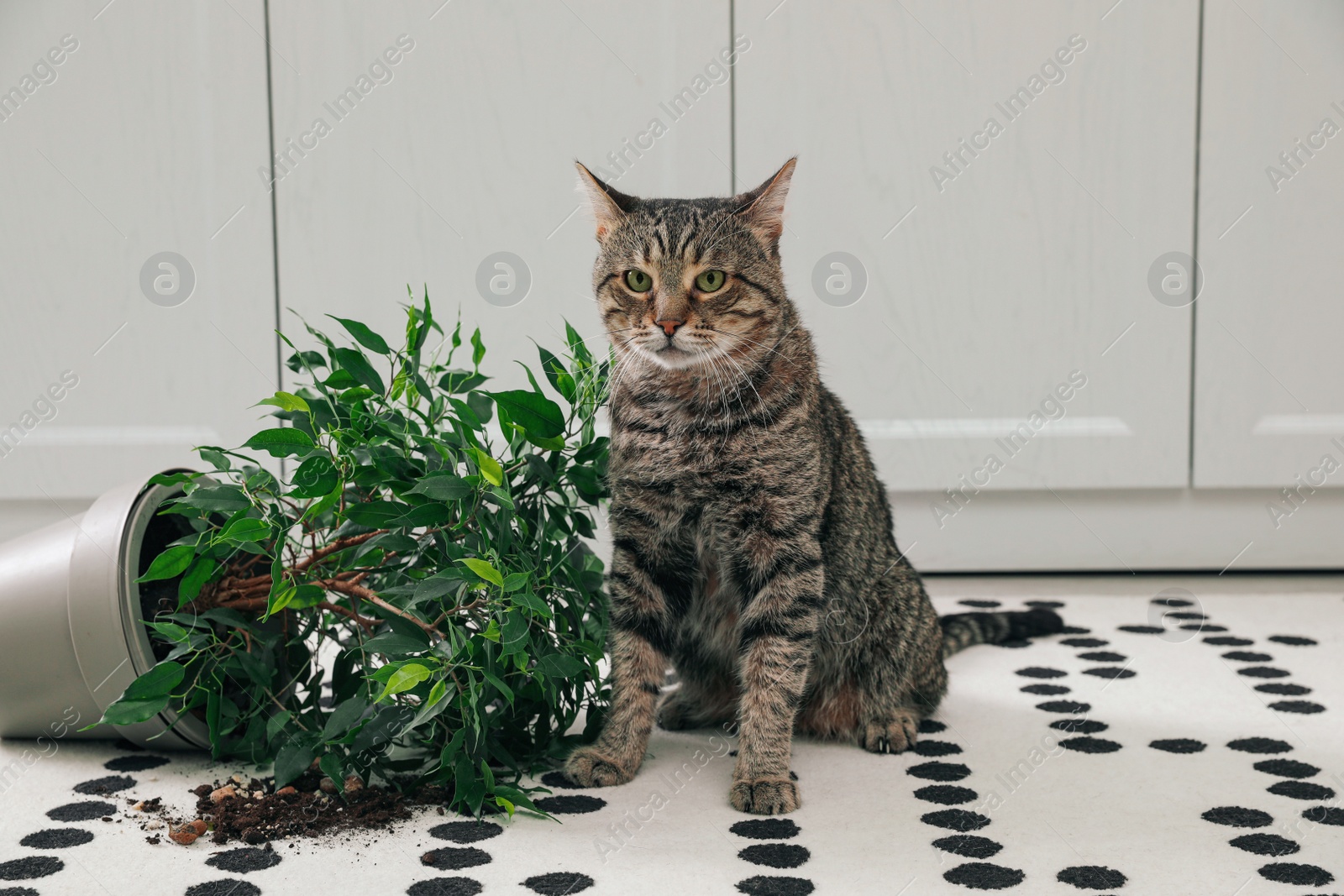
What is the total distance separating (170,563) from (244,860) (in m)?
0.33

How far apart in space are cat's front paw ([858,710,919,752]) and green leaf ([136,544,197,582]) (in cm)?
85

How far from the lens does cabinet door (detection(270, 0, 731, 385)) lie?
2.08 m

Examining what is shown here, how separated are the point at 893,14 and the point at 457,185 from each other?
36.6 inches

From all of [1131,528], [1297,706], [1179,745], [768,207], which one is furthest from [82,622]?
[1131,528]

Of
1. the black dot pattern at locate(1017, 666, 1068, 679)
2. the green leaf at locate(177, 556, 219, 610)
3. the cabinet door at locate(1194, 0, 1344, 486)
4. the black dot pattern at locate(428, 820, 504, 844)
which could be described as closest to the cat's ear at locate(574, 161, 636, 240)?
the green leaf at locate(177, 556, 219, 610)

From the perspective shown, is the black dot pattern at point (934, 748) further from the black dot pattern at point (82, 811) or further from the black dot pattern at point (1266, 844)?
the black dot pattern at point (82, 811)

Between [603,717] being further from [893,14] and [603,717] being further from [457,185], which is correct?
[893,14]

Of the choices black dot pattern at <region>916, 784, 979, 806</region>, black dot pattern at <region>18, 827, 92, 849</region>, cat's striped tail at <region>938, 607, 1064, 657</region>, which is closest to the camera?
black dot pattern at <region>18, 827, 92, 849</region>

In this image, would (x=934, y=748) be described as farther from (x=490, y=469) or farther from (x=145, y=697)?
(x=145, y=697)

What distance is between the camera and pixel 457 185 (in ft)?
6.93

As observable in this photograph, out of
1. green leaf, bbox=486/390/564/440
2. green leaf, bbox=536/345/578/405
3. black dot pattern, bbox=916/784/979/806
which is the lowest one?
black dot pattern, bbox=916/784/979/806

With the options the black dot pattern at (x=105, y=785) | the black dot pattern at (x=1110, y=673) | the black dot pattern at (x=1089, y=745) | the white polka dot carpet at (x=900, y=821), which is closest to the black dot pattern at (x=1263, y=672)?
the white polka dot carpet at (x=900, y=821)

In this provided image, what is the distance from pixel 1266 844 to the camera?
1.04 m

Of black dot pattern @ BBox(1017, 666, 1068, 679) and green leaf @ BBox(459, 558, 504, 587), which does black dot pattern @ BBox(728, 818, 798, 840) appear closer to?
green leaf @ BBox(459, 558, 504, 587)
